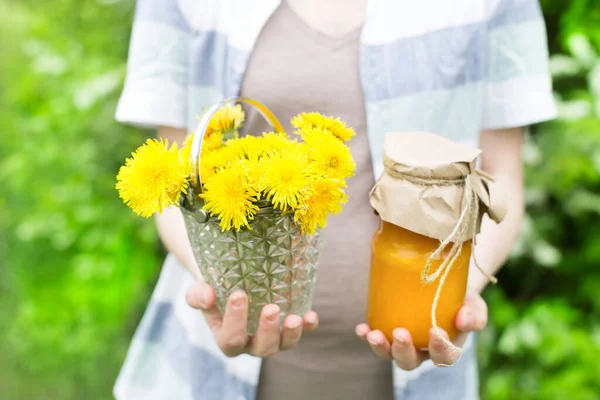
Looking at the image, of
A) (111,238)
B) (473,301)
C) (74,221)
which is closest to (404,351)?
(473,301)

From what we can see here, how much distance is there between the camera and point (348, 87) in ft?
2.85

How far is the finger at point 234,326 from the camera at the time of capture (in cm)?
66

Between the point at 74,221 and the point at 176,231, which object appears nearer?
the point at 176,231

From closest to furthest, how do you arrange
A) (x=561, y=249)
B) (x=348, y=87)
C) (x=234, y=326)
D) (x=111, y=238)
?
(x=234, y=326) → (x=348, y=87) → (x=561, y=249) → (x=111, y=238)

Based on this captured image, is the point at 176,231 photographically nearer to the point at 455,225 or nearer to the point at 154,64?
the point at 154,64

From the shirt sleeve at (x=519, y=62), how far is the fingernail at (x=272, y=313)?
0.47 meters

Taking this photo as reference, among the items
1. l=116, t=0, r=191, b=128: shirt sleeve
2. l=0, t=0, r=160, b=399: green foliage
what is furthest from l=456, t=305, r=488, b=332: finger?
l=0, t=0, r=160, b=399: green foliage

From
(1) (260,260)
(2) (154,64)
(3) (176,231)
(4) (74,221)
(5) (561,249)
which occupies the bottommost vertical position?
(4) (74,221)

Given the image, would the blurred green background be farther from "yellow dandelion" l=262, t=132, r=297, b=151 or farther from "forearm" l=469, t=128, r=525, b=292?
"yellow dandelion" l=262, t=132, r=297, b=151

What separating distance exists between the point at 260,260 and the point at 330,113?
292mm

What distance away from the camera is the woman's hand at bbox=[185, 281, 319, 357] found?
0.67 meters

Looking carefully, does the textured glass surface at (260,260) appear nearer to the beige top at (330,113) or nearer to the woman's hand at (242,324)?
the woman's hand at (242,324)

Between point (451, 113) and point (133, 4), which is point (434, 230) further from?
point (133, 4)

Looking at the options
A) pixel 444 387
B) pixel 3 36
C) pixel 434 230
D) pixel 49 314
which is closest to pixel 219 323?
pixel 434 230
